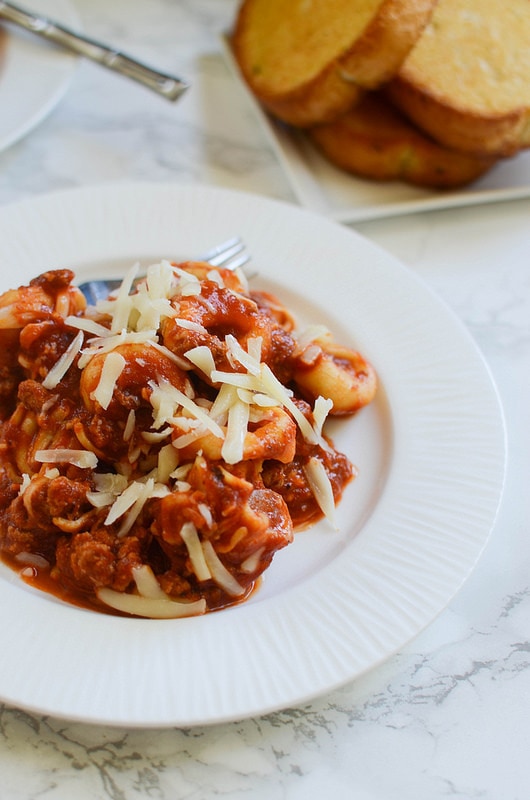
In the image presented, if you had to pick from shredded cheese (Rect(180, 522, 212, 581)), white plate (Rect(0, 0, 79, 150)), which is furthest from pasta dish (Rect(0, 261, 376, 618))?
white plate (Rect(0, 0, 79, 150))

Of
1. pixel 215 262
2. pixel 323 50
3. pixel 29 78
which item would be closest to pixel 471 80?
pixel 323 50

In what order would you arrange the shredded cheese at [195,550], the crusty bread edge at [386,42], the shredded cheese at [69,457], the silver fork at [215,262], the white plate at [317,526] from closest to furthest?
the white plate at [317,526] < the shredded cheese at [195,550] < the shredded cheese at [69,457] < the silver fork at [215,262] < the crusty bread edge at [386,42]

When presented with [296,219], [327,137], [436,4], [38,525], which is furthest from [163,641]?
[436,4]

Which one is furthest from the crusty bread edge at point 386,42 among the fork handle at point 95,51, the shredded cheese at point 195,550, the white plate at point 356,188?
the shredded cheese at point 195,550

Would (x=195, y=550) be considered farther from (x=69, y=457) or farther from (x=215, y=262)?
(x=215, y=262)

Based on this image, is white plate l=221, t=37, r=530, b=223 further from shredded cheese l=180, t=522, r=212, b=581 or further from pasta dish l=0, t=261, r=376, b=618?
shredded cheese l=180, t=522, r=212, b=581

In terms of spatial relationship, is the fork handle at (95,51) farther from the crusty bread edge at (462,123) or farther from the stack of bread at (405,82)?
the crusty bread edge at (462,123)
